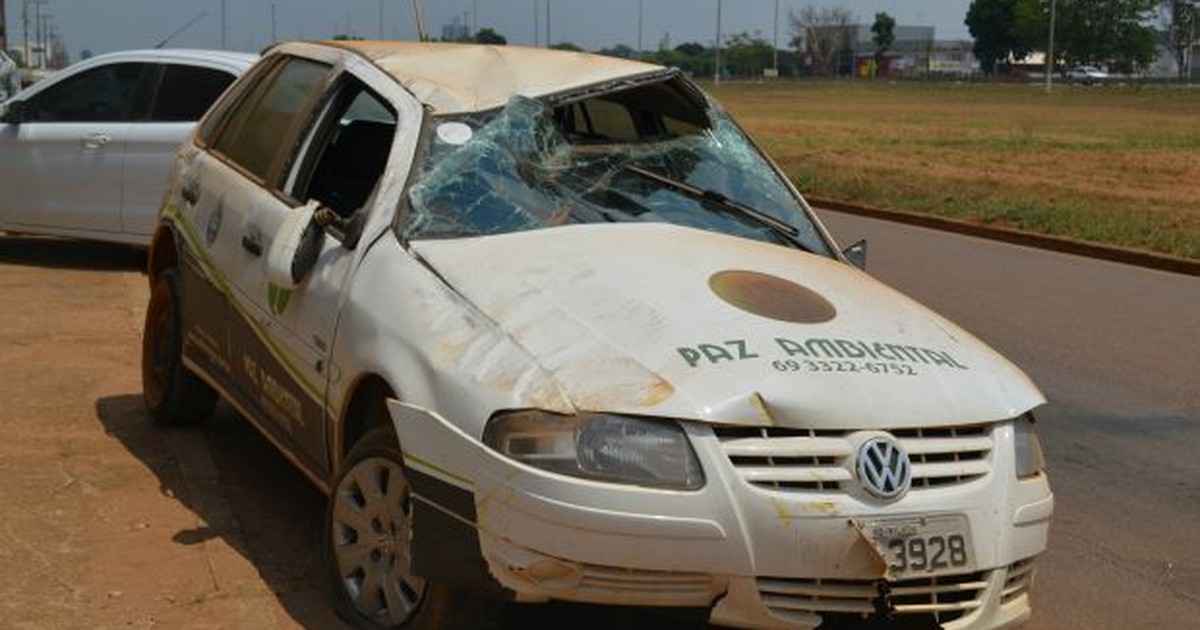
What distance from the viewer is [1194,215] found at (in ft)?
62.3

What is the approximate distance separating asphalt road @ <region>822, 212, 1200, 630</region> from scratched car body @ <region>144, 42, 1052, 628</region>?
1.24m

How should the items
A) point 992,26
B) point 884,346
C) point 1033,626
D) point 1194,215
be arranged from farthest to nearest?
point 992,26, point 1194,215, point 1033,626, point 884,346

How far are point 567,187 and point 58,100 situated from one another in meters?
8.01

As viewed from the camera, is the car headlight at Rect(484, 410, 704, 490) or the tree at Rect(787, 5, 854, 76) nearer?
the car headlight at Rect(484, 410, 704, 490)

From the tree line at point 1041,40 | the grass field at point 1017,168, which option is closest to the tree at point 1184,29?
the tree line at point 1041,40

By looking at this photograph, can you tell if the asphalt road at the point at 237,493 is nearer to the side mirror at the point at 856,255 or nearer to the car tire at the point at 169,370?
the car tire at the point at 169,370

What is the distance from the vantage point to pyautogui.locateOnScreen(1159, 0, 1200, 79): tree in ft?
489

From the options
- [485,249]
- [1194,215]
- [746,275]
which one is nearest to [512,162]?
[485,249]

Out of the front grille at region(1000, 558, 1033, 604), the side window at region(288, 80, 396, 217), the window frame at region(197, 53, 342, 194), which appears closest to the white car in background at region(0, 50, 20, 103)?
the window frame at region(197, 53, 342, 194)

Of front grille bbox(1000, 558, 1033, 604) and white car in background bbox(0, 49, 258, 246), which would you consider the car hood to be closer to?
front grille bbox(1000, 558, 1033, 604)

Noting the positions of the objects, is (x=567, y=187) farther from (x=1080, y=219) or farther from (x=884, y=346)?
(x=1080, y=219)

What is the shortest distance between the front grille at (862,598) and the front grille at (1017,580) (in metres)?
0.18

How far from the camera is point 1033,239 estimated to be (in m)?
16.9

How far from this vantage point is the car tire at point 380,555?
398 cm
